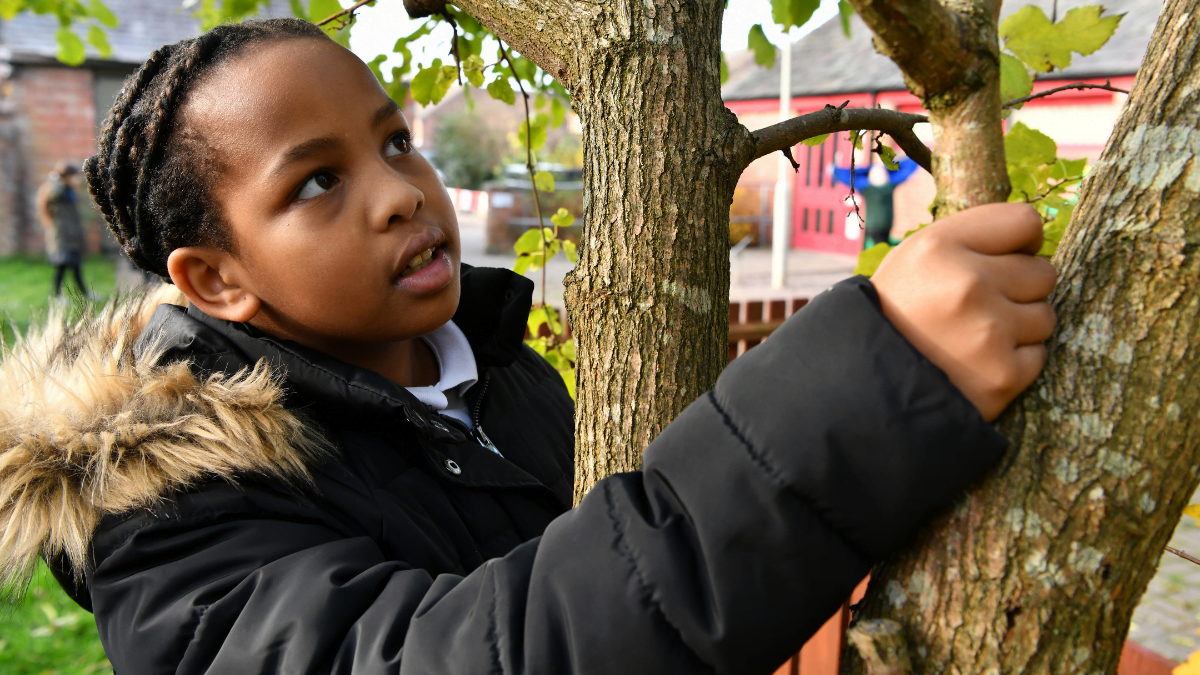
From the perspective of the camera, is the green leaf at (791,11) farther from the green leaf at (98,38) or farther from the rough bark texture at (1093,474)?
the green leaf at (98,38)

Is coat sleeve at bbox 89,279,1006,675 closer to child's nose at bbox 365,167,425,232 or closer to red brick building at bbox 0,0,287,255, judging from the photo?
child's nose at bbox 365,167,425,232

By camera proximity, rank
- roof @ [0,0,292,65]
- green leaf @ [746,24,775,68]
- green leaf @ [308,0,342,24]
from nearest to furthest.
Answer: green leaf @ [308,0,342,24], green leaf @ [746,24,775,68], roof @ [0,0,292,65]

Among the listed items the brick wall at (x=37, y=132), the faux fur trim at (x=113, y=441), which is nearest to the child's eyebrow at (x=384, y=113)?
the faux fur trim at (x=113, y=441)

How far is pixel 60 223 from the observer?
11.0 metres

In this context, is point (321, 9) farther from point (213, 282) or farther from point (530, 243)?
point (213, 282)

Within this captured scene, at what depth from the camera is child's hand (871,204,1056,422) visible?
2.20ft

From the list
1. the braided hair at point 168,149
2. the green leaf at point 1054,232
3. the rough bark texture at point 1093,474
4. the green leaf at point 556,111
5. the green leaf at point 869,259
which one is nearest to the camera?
the rough bark texture at point 1093,474

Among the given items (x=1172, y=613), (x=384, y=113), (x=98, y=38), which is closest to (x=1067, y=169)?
(x=384, y=113)

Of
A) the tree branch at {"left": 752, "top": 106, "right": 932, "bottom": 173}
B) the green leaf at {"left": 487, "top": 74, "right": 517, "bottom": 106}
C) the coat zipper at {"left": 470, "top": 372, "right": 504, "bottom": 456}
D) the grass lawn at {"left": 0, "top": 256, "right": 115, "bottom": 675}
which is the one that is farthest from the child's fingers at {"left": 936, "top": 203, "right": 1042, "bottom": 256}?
the grass lawn at {"left": 0, "top": 256, "right": 115, "bottom": 675}

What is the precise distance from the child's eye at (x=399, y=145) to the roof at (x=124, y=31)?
15.4m

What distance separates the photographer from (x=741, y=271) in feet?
49.8

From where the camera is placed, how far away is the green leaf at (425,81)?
2191 millimetres

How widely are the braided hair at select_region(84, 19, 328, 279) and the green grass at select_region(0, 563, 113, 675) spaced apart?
249 centimetres

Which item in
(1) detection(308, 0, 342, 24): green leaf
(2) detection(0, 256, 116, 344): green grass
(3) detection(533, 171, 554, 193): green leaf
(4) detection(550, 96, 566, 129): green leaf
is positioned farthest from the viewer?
(2) detection(0, 256, 116, 344): green grass
